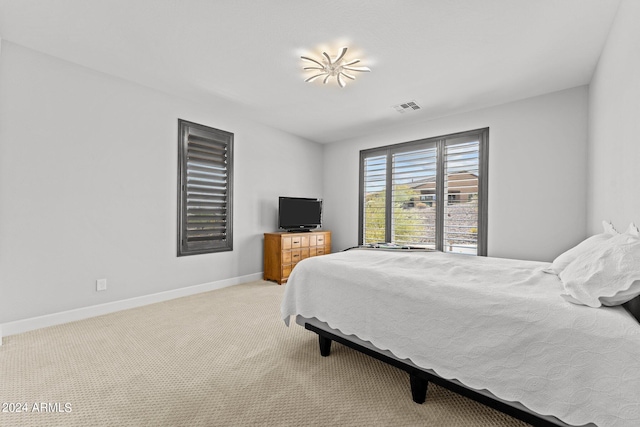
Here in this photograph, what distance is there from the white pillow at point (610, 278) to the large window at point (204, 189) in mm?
3755

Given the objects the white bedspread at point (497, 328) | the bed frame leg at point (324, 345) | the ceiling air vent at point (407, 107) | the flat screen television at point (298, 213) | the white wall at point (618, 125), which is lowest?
the bed frame leg at point (324, 345)

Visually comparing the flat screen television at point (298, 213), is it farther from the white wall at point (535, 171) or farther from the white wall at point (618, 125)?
the white wall at point (618, 125)

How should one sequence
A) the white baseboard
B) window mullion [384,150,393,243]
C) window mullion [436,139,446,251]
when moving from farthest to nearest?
window mullion [384,150,393,243] → window mullion [436,139,446,251] → the white baseboard

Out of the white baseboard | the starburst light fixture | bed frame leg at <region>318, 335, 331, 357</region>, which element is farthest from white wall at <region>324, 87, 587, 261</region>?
the white baseboard

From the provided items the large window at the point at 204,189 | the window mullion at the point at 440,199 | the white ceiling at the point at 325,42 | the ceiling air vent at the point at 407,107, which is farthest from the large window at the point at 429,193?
the large window at the point at 204,189

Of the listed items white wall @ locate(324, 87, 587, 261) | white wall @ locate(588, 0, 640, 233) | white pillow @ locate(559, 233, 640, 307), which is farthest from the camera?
white wall @ locate(324, 87, 587, 261)

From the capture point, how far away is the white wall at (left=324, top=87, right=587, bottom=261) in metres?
3.21

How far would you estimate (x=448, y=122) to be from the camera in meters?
4.13

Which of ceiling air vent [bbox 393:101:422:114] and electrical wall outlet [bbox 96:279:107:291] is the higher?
ceiling air vent [bbox 393:101:422:114]

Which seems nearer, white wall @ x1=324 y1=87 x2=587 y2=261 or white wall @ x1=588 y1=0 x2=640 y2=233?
white wall @ x1=588 y1=0 x2=640 y2=233

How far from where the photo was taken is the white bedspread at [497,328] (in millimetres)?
1026

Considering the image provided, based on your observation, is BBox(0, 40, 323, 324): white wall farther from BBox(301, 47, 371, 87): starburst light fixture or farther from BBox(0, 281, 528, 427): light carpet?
BBox(301, 47, 371, 87): starburst light fixture

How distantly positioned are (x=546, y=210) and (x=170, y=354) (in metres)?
4.26

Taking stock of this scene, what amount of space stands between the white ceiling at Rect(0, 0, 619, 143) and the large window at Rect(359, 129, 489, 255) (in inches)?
33.0
